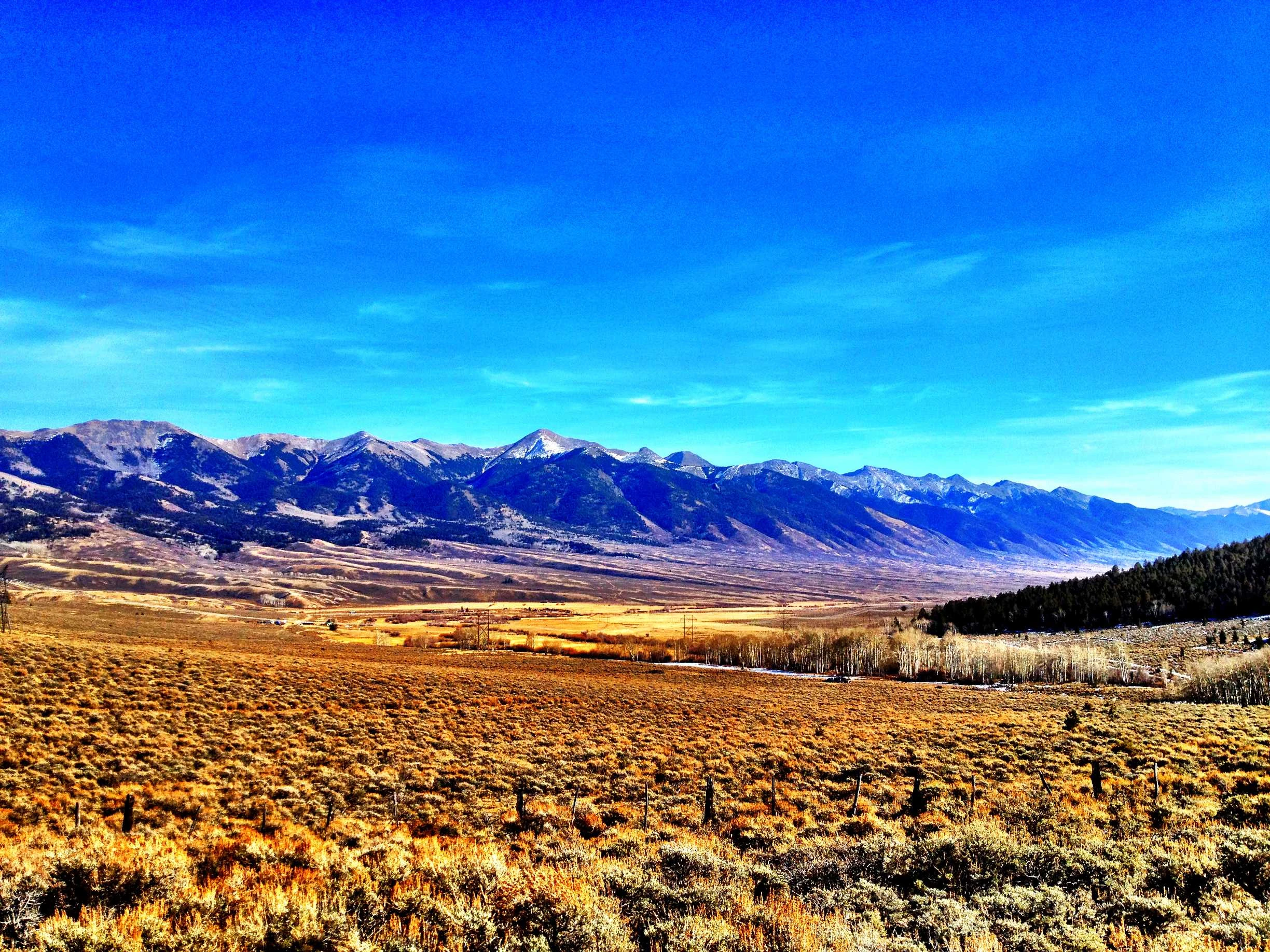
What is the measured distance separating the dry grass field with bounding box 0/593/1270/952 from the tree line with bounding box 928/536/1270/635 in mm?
65955

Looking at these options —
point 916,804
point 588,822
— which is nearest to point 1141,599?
point 916,804

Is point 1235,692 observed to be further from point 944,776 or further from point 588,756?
point 588,756

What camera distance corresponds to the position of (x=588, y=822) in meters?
18.4

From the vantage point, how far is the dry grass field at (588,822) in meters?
8.73

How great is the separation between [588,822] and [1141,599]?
11832 centimetres

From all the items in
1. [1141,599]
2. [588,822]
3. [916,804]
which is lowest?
[588,822]

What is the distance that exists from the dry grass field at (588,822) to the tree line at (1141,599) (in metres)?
66.0

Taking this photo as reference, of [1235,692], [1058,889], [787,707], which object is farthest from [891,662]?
[1058,889]

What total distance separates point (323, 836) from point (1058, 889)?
52.3 feet

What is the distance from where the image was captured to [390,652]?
281 ft

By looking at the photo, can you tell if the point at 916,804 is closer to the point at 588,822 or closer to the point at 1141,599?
the point at 588,822

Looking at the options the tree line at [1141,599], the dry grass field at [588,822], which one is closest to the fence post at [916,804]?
the dry grass field at [588,822]

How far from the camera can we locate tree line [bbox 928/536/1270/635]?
93.8 m

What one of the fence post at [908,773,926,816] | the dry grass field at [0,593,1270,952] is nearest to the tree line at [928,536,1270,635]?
the dry grass field at [0,593,1270,952]
